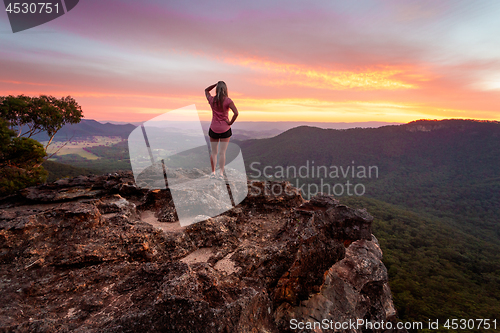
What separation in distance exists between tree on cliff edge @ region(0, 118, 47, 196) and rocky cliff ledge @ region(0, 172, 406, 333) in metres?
9.60

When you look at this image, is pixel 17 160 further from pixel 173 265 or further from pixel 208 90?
pixel 173 265

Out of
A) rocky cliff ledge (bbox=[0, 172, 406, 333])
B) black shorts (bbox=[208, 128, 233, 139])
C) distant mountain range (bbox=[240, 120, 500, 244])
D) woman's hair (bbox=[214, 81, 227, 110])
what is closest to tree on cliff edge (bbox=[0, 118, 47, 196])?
rocky cliff ledge (bbox=[0, 172, 406, 333])

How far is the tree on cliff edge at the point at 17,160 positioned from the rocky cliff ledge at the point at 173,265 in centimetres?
960

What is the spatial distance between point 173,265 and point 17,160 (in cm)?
1974

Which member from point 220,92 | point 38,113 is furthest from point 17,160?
point 220,92

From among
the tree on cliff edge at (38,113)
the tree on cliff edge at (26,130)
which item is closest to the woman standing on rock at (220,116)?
the tree on cliff edge at (26,130)

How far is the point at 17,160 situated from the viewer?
1644 centimetres

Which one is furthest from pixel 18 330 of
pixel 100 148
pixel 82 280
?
pixel 100 148

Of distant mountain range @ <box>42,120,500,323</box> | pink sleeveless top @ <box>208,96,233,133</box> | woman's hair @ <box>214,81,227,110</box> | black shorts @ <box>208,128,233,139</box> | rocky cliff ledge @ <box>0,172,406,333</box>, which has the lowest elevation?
distant mountain range @ <box>42,120,500,323</box>

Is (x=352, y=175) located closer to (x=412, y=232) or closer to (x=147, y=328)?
(x=412, y=232)

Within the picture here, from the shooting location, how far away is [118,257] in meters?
5.36

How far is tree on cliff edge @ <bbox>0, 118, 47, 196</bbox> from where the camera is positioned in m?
15.2

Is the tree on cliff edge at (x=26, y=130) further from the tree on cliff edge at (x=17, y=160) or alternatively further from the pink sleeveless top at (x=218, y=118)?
the pink sleeveless top at (x=218, y=118)

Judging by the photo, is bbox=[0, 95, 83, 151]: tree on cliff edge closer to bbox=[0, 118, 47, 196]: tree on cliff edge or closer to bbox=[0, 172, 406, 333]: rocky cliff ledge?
bbox=[0, 118, 47, 196]: tree on cliff edge
